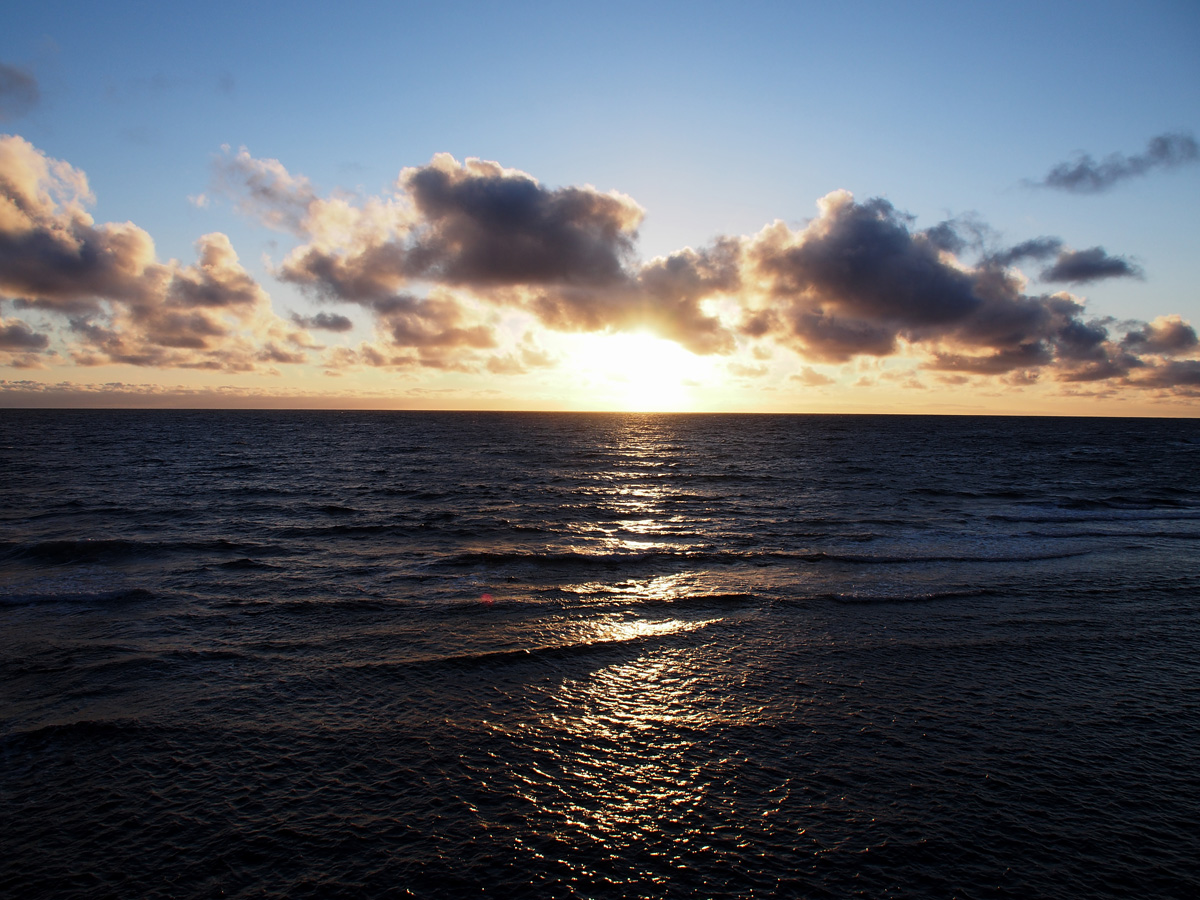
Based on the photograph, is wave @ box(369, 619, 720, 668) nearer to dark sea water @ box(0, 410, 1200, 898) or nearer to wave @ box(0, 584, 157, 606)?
dark sea water @ box(0, 410, 1200, 898)

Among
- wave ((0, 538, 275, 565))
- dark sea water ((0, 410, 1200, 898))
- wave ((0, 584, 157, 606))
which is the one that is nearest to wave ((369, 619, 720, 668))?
dark sea water ((0, 410, 1200, 898))

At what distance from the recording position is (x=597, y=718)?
9.78 m

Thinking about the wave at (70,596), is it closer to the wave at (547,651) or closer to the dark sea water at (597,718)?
the dark sea water at (597,718)

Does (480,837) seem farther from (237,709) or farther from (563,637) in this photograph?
(563,637)

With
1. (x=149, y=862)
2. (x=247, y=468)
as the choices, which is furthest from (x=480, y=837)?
(x=247, y=468)

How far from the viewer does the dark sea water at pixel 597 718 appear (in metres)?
6.62

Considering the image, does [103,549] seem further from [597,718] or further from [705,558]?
[705,558]

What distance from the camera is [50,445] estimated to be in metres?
74.6

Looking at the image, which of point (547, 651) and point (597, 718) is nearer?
point (597, 718)

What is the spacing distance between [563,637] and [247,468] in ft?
161

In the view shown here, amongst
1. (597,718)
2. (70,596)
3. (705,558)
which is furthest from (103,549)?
(705,558)

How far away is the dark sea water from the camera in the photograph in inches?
261

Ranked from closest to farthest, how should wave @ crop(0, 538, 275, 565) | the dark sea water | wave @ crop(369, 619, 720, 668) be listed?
the dark sea water < wave @ crop(369, 619, 720, 668) < wave @ crop(0, 538, 275, 565)

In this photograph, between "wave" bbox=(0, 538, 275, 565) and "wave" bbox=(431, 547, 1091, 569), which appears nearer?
"wave" bbox=(0, 538, 275, 565)
